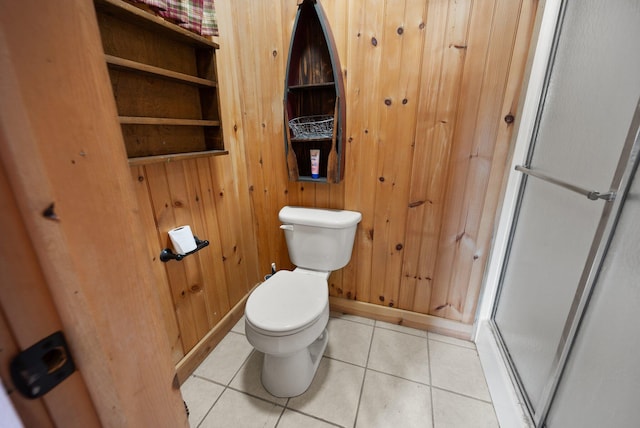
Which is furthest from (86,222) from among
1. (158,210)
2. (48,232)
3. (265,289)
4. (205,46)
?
(205,46)

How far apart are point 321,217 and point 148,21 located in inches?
42.4

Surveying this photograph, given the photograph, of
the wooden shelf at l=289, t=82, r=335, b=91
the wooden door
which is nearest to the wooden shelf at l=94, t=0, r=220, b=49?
the wooden shelf at l=289, t=82, r=335, b=91

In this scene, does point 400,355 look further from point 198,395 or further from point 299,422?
point 198,395

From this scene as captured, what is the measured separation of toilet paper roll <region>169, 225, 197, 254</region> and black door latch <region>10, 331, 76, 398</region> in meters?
0.91

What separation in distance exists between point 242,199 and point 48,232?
55.7 inches

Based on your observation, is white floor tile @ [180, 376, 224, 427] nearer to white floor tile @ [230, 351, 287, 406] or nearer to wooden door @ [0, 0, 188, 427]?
white floor tile @ [230, 351, 287, 406]

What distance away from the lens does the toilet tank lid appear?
1412mm

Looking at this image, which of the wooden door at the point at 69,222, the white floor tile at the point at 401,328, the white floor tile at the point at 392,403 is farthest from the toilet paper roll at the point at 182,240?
the white floor tile at the point at 401,328

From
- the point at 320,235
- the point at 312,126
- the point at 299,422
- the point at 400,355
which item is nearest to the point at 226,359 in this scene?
the point at 299,422

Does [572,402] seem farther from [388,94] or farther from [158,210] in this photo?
[158,210]

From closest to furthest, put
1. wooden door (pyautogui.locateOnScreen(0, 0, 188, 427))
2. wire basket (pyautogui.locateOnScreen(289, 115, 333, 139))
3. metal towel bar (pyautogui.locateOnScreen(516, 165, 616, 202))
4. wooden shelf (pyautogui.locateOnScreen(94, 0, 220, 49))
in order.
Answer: wooden door (pyautogui.locateOnScreen(0, 0, 188, 427)) → metal towel bar (pyautogui.locateOnScreen(516, 165, 616, 202)) → wooden shelf (pyautogui.locateOnScreen(94, 0, 220, 49)) → wire basket (pyautogui.locateOnScreen(289, 115, 333, 139))

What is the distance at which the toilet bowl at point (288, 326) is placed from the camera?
3.50 ft

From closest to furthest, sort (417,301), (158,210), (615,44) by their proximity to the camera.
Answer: (615,44) < (158,210) < (417,301)

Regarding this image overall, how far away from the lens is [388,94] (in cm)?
131
